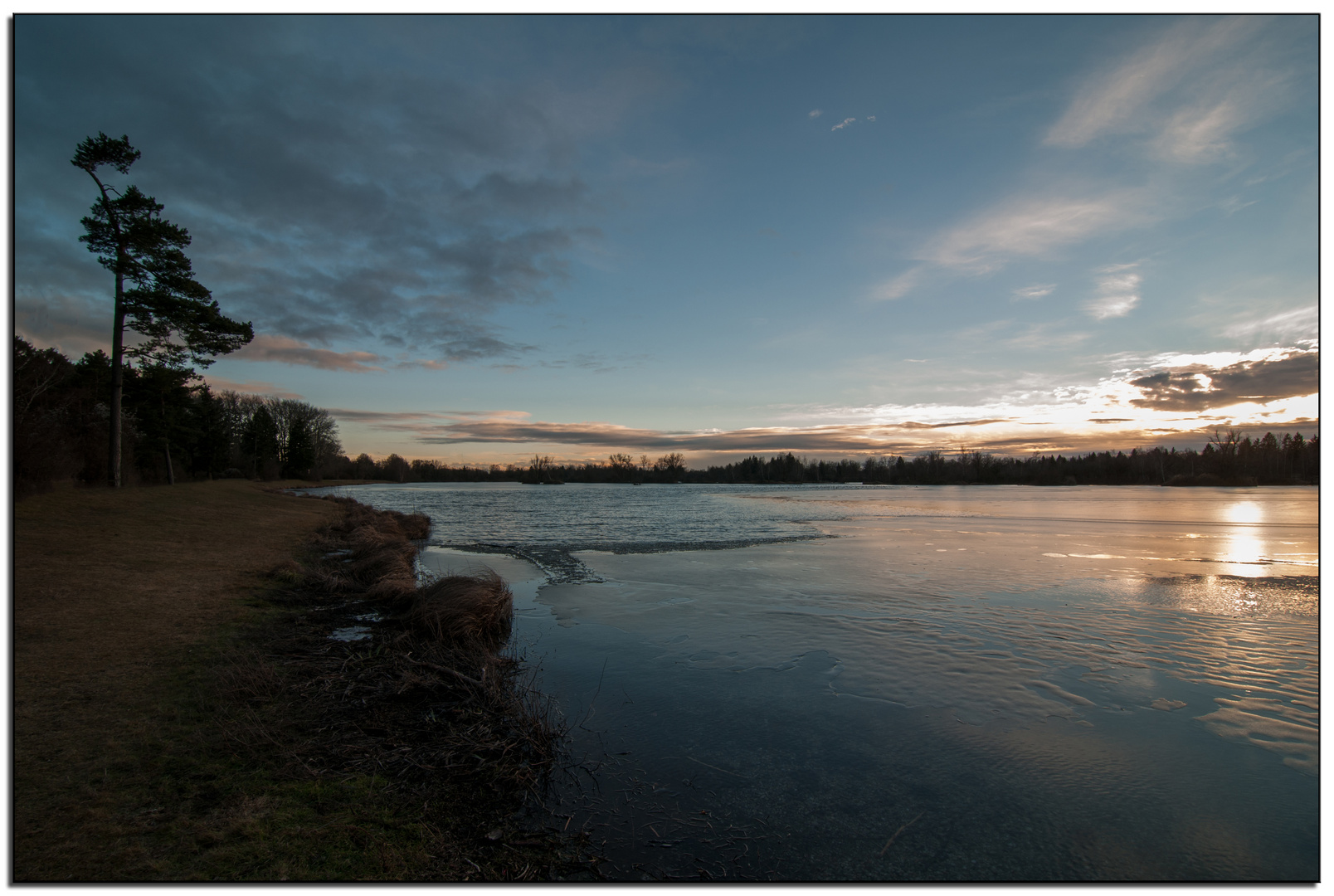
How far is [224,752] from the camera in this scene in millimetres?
4414

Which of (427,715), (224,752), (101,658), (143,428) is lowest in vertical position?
(427,715)

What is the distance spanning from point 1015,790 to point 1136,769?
3.96ft

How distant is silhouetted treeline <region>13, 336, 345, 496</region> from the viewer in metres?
16.3

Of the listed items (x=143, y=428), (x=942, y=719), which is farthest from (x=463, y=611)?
(x=143, y=428)

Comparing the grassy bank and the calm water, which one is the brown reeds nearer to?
the grassy bank

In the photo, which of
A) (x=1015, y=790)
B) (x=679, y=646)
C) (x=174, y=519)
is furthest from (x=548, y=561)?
(x=1015, y=790)

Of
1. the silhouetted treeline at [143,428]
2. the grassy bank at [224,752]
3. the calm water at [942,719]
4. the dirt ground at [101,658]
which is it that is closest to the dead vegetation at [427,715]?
the grassy bank at [224,752]

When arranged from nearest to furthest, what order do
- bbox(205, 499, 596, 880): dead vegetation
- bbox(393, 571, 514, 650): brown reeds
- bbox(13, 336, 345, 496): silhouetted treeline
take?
bbox(205, 499, 596, 880): dead vegetation < bbox(393, 571, 514, 650): brown reeds < bbox(13, 336, 345, 496): silhouetted treeline

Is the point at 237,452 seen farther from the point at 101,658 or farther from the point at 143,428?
the point at 101,658

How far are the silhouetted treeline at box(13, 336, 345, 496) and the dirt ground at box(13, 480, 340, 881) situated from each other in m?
2.08

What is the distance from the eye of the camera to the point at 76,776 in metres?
3.81

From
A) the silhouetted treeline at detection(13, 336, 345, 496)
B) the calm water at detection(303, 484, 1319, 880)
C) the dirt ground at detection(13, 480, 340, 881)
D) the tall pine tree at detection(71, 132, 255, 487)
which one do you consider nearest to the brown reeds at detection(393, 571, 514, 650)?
the calm water at detection(303, 484, 1319, 880)

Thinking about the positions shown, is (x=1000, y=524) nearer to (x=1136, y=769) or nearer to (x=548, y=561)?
(x=548, y=561)

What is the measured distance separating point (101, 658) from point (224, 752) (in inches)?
123
